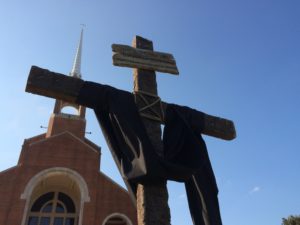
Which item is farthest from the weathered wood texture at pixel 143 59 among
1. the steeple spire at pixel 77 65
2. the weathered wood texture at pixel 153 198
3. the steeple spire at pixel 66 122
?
the steeple spire at pixel 77 65

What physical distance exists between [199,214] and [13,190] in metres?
17.3

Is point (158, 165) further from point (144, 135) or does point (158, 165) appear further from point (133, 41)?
point (133, 41)

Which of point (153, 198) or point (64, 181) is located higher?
point (64, 181)

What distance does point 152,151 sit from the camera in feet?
10.4

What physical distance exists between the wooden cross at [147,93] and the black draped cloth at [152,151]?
0.41ft

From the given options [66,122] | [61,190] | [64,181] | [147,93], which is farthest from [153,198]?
[66,122]

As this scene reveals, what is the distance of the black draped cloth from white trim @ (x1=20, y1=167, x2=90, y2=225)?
16228mm

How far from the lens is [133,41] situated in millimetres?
4578

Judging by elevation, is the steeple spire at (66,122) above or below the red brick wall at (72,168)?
above

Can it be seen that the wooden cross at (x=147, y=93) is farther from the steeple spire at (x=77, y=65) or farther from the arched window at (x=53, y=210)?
the steeple spire at (x=77, y=65)

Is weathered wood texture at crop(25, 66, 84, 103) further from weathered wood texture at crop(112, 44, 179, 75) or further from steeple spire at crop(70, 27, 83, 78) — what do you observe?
steeple spire at crop(70, 27, 83, 78)

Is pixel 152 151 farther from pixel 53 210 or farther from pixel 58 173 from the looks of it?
pixel 53 210

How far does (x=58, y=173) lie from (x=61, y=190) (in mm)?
1600

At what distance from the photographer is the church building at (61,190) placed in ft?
60.2
